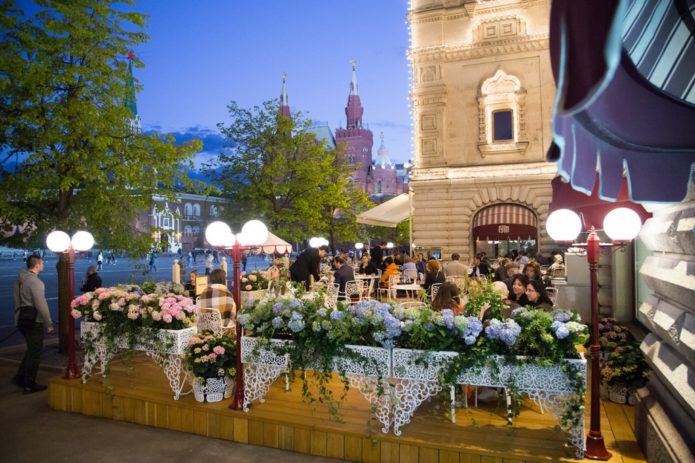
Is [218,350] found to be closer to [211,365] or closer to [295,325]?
[211,365]

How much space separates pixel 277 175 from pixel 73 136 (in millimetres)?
15065

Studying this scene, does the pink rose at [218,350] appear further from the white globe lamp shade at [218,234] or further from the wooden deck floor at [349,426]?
the white globe lamp shade at [218,234]

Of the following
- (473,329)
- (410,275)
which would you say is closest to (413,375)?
(473,329)

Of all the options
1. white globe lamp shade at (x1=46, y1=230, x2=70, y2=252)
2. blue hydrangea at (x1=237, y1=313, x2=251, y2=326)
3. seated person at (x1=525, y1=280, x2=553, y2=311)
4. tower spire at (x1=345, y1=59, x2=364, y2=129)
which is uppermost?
tower spire at (x1=345, y1=59, x2=364, y2=129)

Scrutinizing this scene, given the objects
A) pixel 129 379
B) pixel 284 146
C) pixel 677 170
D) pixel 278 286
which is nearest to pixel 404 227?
pixel 284 146

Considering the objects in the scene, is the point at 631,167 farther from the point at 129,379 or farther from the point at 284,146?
the point at 284,146

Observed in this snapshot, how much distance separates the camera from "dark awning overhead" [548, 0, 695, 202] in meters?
1.76

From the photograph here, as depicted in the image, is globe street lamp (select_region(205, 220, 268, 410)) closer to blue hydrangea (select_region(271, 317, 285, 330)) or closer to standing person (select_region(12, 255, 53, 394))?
blue hydrangea (select_region(271, 317, 285, 330))

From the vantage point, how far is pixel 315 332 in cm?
521

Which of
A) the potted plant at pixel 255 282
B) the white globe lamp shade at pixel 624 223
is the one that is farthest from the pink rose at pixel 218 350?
the potted plant at pixel 255 282

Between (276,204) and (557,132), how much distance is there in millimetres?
22341

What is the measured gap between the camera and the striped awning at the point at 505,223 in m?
21.5

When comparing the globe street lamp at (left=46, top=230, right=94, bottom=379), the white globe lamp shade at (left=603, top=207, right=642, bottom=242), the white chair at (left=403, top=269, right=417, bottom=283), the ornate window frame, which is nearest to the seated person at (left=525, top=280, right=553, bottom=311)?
the white globe lamp shade at (left=603, top=207, right=642, bottom=242)

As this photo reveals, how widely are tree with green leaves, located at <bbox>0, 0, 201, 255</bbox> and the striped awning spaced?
15129 mm
